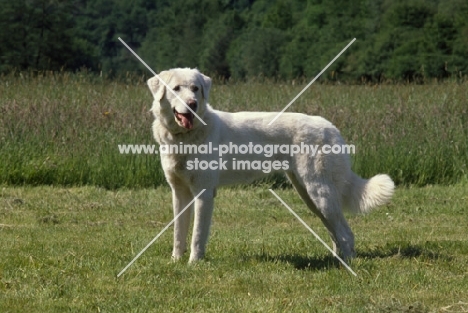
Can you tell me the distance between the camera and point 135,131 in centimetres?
1012

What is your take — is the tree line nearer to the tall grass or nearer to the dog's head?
the tall grass

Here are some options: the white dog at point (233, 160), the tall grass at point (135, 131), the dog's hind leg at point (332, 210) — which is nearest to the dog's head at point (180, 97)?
the white dog at point (233, 160)

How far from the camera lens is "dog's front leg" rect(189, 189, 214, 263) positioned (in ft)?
18.4

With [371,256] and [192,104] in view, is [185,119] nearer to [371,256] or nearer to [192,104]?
[192,104]

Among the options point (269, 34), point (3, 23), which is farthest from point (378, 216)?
point (269, 34)

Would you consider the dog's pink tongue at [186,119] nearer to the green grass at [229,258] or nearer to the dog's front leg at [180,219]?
the dog's front leg at [180,219]

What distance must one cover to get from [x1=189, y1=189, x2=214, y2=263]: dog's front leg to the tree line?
16349 millimetres

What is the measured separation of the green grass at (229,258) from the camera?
183 inches

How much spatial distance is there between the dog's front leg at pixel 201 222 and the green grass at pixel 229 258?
125mm

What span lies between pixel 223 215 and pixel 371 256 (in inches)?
87.1

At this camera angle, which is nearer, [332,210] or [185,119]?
[185,119]

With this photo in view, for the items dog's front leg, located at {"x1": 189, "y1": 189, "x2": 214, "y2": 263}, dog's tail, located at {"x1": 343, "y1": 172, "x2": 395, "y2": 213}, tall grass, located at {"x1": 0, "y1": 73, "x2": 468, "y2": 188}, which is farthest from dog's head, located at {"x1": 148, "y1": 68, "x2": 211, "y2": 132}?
tall grass, located at {"x1": 0, "y1": 73, "x2": 468, "y2": 188}

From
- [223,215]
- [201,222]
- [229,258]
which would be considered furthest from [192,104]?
[223,215]

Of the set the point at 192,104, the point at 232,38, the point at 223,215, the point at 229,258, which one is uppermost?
the point at 192,104
